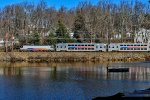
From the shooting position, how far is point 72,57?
94812 millimetres

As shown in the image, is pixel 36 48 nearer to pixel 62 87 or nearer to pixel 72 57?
pixel 72 57

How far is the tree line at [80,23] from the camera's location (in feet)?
369

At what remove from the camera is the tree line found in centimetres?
11260

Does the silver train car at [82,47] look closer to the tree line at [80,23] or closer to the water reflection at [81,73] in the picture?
the tree line at [80,23]

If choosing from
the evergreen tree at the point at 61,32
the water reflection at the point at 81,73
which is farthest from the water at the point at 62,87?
the evergreen tree at the point at 61,32

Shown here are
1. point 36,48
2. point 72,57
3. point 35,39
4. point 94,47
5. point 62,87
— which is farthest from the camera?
point 35,39

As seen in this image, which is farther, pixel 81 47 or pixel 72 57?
pixel 81 47

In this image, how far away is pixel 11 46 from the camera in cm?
10306

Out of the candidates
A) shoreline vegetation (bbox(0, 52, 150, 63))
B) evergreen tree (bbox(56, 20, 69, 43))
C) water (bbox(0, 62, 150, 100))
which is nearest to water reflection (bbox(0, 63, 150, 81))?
water (bbox(0, 62, 150, 100))

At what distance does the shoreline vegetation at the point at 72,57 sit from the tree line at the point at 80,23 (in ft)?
48.4

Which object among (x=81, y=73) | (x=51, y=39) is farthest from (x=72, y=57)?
(x=81, y=73)

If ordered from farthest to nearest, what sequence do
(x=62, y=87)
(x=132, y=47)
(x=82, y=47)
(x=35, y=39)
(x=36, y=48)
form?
(x=35, y=39), (x=36, y=48), (x=82, y=47), (x=132, y=47), (x=62, y=87)

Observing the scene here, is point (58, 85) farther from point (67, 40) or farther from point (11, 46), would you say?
point (67, 40)

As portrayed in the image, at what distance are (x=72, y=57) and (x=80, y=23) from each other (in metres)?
20.8
